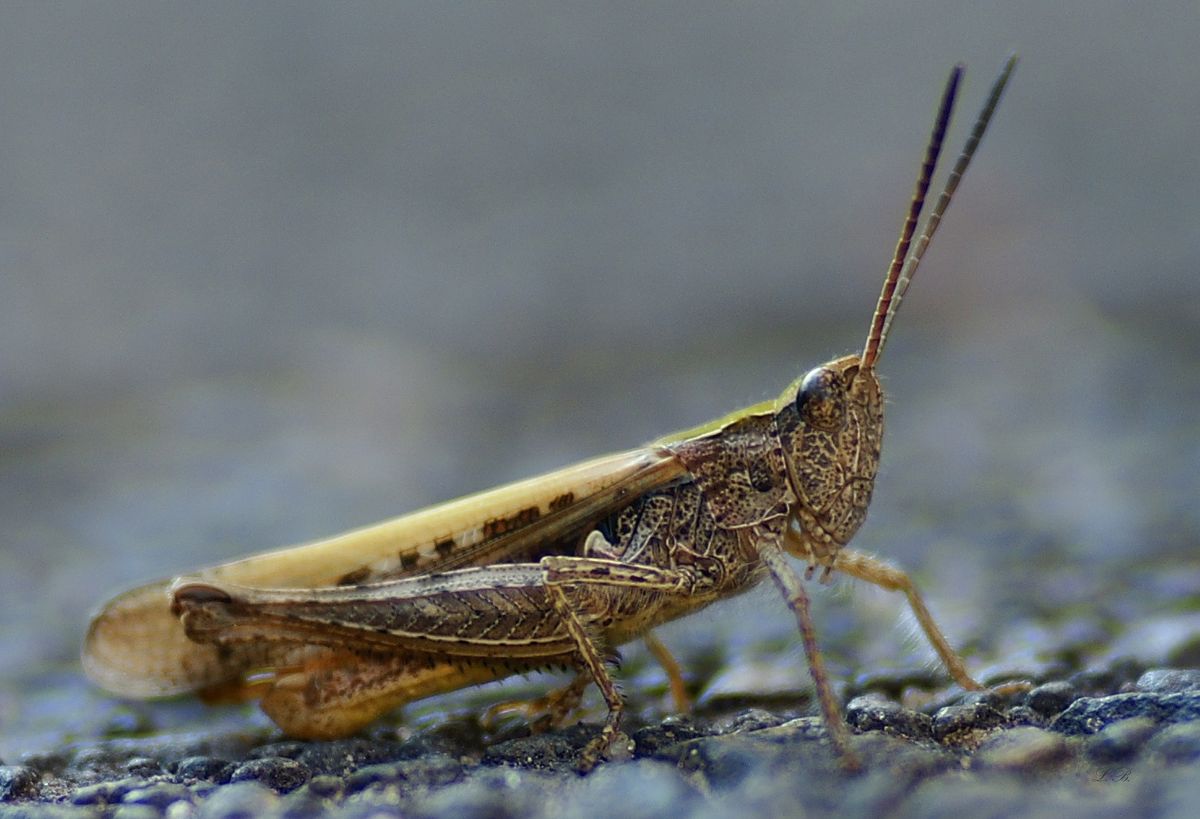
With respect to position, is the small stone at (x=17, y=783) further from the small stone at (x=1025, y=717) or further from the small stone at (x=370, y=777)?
the small stone at (x=1025, y=717)

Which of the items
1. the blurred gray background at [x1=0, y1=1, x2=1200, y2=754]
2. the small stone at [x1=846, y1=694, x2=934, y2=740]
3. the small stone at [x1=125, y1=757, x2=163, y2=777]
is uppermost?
the blurred gray background at [x1=0, y1=1, x2=1200, y2=754]

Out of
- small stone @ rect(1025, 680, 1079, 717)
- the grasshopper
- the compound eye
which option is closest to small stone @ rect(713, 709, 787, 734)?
the grasshopper

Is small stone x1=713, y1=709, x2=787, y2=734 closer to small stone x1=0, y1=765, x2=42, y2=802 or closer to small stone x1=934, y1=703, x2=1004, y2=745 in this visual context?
small stone x1=934, y1=703, x2=1004, y2=745

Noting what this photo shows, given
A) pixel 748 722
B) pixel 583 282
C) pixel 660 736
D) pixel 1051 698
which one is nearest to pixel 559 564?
pixel 660 736

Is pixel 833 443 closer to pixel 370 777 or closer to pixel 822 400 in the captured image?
pixel 822 400

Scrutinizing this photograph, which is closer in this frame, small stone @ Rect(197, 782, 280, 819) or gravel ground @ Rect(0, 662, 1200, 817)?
gravel ground @ Rect(0, 662, 1200, 817)
